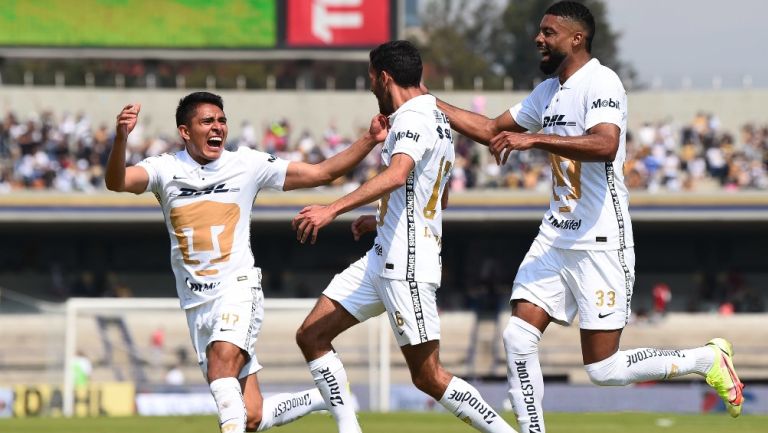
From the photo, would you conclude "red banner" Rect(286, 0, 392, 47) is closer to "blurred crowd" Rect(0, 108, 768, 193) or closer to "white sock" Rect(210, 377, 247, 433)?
"blurred crowd" Rect(0, 108, 768, 193)

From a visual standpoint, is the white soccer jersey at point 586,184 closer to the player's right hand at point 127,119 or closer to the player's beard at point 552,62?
the player's beard at point 552,62

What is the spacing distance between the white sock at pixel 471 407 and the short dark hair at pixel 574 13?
2431 mm

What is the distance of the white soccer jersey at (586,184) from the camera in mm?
8773

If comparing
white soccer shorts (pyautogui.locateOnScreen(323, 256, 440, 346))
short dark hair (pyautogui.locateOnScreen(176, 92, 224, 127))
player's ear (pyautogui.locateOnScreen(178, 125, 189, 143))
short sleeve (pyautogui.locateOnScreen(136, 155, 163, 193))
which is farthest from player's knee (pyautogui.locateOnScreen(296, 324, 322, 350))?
short dark hair (pyautogui.locateOnScreen(176, 92, 224, 127))

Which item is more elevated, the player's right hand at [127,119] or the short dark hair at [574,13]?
the short dark hair at [574,13]

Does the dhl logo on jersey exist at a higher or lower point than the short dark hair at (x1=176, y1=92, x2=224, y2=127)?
lower

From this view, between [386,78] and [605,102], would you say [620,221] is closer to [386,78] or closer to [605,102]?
[605,102]

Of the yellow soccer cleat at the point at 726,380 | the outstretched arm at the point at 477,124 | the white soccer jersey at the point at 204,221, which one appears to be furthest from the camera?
the outstretched arm at the point at 477,124

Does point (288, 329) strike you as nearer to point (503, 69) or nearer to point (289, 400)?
point (289, 400)

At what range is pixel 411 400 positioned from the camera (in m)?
23.4

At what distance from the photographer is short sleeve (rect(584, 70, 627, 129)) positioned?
857 centimetres

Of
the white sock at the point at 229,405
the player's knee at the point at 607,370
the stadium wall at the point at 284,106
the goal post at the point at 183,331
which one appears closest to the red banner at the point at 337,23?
the stadium wall at the point at 284,106

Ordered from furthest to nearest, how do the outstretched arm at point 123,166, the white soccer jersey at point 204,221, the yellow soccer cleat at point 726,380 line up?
the yellow soccer cleat at point 726,380
the white soccer jersey at point 204,221
the outstretched arm at point 123,166

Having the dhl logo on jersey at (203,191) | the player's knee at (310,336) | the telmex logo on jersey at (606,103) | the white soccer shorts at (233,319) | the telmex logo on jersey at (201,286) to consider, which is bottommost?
the player's knee at (310,336)
